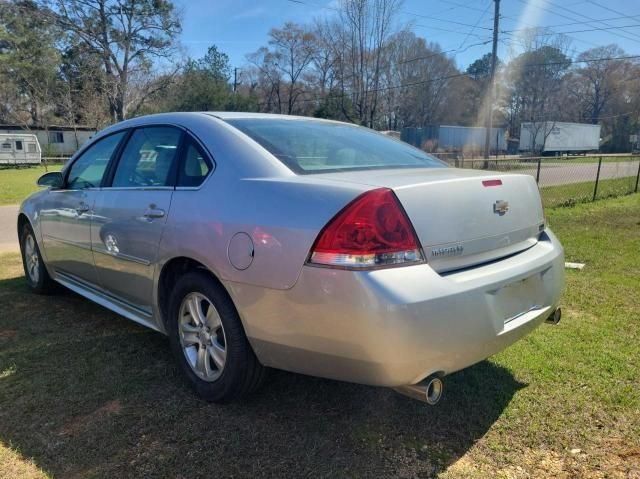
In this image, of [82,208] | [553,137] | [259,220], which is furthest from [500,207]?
[553,137]

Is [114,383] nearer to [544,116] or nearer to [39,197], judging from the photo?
[39,197]

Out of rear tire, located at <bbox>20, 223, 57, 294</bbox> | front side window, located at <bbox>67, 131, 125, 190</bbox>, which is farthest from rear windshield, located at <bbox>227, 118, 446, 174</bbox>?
rear tire, located at <bbox>20, 223, 57, 294</bbox>

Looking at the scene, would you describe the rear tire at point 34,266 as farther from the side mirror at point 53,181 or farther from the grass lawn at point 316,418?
the grass lawn at point 316,418

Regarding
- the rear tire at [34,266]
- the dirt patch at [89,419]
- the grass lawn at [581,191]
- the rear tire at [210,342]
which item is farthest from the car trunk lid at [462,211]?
the grass lawn at [581,191]

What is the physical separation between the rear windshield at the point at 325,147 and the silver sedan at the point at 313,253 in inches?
0.6

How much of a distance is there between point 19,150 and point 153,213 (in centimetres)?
3974

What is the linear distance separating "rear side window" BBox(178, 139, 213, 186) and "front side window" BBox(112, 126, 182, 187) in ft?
0.34

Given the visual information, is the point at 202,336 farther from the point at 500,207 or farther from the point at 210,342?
the point at 500,207

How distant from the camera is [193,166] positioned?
9.66ft

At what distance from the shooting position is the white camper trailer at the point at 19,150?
3594cm

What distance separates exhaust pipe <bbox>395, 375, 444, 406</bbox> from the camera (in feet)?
7.25

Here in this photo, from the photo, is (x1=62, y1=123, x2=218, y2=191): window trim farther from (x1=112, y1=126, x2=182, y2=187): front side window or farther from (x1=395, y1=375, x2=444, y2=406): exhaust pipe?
(x1=395, y1=375, x2=444, y2=406): exhaust pipe

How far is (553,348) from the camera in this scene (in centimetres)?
353

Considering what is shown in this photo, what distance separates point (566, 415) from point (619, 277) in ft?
10.5
